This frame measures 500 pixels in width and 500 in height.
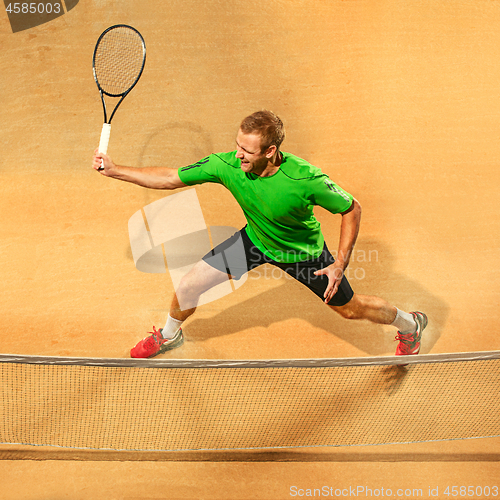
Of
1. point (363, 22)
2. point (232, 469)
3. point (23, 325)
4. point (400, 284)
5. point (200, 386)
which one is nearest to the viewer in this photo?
point (232, 469)

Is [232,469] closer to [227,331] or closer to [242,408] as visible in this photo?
[242,408]

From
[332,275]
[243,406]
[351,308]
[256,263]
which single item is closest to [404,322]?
[351,308]

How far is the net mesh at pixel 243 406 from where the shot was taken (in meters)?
3.95

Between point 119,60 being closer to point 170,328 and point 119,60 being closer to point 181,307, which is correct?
point 181,307

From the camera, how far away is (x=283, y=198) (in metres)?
3.15

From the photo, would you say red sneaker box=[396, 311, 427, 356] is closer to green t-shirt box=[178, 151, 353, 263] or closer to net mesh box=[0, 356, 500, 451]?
net mesh box=[0, 356, 500, 451]


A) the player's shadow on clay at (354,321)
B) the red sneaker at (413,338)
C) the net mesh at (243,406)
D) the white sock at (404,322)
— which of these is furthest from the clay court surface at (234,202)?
the white sock at (404,322)

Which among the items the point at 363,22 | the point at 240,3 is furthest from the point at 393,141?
the point at 240,3

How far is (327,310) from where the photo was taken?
15.5 ft

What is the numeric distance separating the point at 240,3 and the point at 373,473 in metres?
5.81

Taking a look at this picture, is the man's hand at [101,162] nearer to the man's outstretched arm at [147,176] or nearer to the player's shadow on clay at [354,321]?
the man's outstretched arm at [147,176]

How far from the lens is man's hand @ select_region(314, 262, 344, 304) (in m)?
3.35

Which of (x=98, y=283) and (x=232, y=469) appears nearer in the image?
(x=232, y=469)

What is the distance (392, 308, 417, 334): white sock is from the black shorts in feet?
2.05
